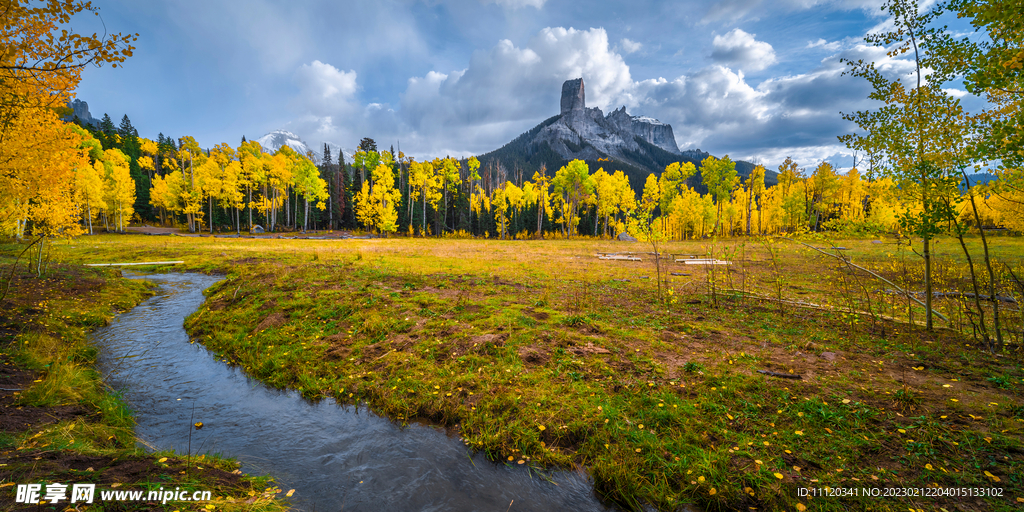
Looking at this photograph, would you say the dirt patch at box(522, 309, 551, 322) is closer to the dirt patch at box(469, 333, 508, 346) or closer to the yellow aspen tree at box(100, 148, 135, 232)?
the dirt patch at box(469, 333, 508, 346)

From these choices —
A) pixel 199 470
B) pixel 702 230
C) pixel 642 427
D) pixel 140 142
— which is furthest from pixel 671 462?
pixel 140 142

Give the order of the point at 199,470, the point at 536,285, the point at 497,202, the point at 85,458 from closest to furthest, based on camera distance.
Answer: the point at 85,458
the point at 199,470
the point at 536,285
the point at 497,202

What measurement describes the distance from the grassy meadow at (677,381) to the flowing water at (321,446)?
354 millimetres

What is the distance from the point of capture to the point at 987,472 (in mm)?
3914

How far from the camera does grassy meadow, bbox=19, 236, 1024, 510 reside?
4293mm

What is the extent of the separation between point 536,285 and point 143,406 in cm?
1207

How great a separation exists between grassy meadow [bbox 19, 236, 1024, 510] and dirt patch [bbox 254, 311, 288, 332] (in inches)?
3.1

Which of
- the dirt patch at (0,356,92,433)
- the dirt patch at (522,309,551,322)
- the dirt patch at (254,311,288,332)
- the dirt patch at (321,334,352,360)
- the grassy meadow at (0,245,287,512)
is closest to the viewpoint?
the grassy meadow at (0,245,287,512)

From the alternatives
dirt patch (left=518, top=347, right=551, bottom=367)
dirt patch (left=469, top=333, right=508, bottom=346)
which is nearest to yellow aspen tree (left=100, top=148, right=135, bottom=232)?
dirt patch (left=469, top=333, right=508, bottom=346)

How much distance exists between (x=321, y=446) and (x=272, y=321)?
21.4 feet

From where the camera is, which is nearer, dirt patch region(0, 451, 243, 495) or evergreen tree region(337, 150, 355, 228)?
dirt patch region(0, 451, 243, 495)

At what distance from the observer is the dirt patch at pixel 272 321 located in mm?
10102

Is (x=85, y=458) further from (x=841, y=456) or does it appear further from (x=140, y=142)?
(x=140, y=142)

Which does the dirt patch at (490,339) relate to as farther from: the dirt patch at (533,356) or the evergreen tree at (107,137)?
the evergreen tree at (107,137)
